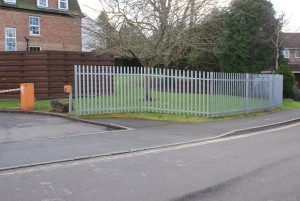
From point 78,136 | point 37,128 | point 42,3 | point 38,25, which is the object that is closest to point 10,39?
point 38,25

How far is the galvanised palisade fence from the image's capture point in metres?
15.5

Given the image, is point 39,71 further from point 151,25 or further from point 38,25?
point 38,25

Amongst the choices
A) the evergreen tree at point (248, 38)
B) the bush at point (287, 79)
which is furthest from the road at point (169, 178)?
the evergreen tree at point (248, 38)

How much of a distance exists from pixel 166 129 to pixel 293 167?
5.87 m

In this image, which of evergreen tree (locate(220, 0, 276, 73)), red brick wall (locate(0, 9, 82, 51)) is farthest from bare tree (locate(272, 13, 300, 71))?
red brick wall (locate(0, 9, 82, 51))

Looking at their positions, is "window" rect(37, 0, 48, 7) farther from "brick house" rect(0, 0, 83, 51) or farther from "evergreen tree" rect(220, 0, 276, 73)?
"evergreen tree" rect(220, 0, 276, 73)

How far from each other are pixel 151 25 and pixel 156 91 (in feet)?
13.5

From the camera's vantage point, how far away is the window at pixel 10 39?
110 feet

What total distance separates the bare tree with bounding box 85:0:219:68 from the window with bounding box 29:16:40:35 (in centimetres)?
1723

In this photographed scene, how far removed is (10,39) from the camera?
111ft

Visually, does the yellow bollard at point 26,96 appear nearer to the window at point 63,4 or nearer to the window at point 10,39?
the window at point 10,39

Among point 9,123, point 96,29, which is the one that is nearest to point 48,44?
point 96,29

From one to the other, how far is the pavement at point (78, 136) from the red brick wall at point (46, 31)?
1963 centimetres

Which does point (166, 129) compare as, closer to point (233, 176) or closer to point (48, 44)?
point (233, 176)
